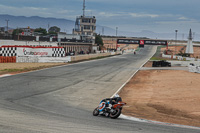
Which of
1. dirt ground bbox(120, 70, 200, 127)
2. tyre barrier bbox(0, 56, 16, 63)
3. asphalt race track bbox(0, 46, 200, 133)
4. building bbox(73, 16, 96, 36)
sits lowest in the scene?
dirt ground bbox(120, 70, 200, 127)

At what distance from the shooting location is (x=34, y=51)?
4234 centimetres

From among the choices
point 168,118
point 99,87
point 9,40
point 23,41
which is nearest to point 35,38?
point 23,41

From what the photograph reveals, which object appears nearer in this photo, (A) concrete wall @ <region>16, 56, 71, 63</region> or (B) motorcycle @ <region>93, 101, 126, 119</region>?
(B) motorcycle @ <region>93, 101, 126, 119</region>

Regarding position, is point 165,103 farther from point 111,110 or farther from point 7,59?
point 7,59

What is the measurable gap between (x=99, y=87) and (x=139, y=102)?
5.89 metres

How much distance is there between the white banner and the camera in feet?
135

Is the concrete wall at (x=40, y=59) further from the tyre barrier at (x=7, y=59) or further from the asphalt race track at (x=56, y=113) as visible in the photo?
the asphalt race track at (x=56, y=113)

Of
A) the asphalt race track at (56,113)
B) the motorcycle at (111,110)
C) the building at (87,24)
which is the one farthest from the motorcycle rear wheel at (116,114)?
the building at (87,24)

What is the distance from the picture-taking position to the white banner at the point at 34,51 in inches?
1614

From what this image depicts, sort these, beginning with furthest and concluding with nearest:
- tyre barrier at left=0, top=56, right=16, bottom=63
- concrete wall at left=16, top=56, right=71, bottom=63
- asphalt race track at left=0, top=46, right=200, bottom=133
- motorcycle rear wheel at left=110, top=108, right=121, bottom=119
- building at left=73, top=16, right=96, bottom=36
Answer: building at left=73, top=16, right=96, bottom=36 < concrete wall at left=16, top=56, right=71, bottom=63 < tyre barrier at left=0, top=56, right=16, bottom=63 < motorcycle rear wheel at left=110, top=108, right=121, bottom=119 < asphalt race track at left=0, top=46, right=200, bottom=133

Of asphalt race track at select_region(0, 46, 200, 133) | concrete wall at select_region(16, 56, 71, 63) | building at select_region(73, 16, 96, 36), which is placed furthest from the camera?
building at select_region(73, 16, 96, 36)

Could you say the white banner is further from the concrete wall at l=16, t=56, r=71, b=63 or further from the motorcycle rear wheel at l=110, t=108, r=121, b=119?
the motorcycle rear wheel at l=110, t=108, r=121, b=119

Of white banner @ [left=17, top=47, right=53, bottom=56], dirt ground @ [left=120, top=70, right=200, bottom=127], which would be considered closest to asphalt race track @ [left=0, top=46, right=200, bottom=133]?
dirt ground @ [left=120, top=70, right=200, bottom=127]

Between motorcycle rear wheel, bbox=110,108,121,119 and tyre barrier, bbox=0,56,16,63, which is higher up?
tyre barrier, bbox=0,56,16,63
